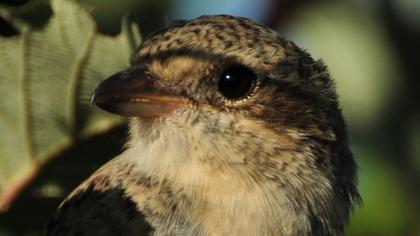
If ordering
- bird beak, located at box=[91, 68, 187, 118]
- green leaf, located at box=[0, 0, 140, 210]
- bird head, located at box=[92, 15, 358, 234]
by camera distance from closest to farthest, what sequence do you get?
green leaf, located at box=[0, 0, 140, 210] → bird beak, located at box=[91, 68, 187, 118] → bird head, located at box=[92, 15, 358, 234]

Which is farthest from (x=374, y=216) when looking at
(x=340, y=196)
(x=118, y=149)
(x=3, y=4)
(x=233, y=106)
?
(x=3, y=4)

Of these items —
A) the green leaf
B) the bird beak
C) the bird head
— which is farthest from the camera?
the bird head

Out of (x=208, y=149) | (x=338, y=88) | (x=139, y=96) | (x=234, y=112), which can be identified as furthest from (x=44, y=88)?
(x=338, y=88)

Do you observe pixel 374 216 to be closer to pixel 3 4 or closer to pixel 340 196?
pixel 340 196

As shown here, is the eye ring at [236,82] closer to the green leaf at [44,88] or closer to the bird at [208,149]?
the bird at [208,149]

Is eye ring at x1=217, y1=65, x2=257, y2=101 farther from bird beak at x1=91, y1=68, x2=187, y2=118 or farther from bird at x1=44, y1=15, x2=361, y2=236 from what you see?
bird beak at x1=91, y1=68, x2=187, y2=118

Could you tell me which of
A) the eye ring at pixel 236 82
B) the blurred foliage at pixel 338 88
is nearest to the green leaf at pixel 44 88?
the blurred foliage at pixel 338 88

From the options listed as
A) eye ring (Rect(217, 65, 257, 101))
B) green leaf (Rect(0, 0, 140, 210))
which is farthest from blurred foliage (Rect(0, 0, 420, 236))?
eye ring (Rect(217, 65, 257, 101))
